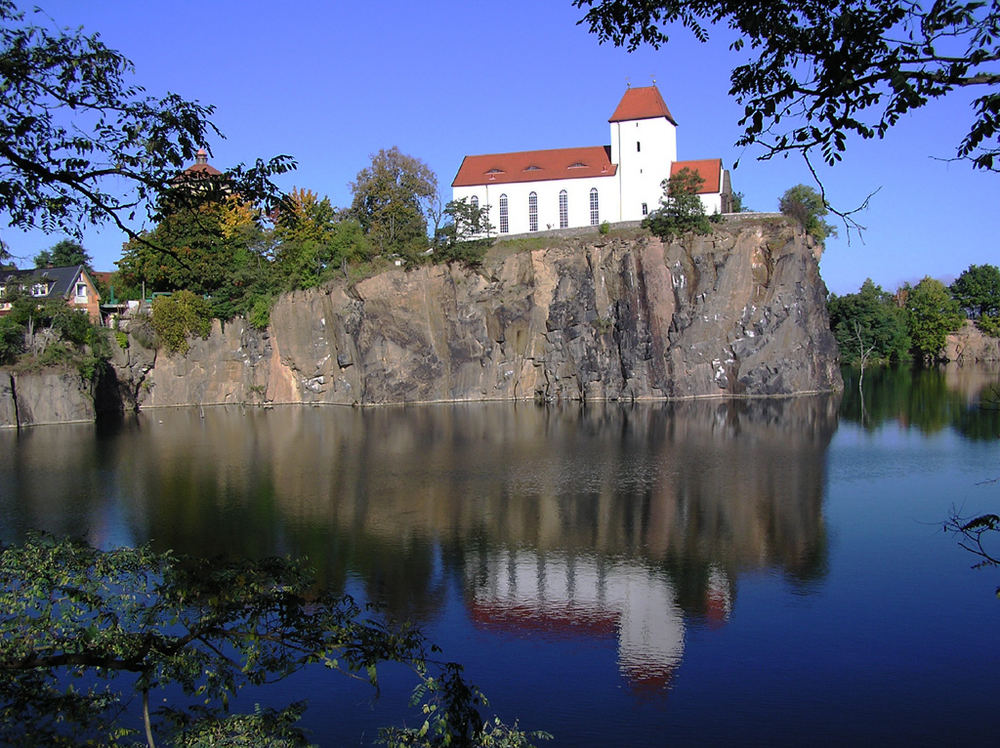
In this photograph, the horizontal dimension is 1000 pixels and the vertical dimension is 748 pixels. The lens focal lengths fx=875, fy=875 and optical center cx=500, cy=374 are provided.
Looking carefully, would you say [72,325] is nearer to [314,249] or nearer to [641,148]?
[314,249]

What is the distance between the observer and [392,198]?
71.2m

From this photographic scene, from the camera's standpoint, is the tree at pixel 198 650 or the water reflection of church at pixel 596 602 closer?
the tree at pixel 198 650

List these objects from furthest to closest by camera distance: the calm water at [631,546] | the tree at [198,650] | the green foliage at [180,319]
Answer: the green foliage at [180,319]
the calm water at [631,546]
the tree at [198,650]

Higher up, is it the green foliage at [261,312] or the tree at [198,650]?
the green foliage at [261,312]

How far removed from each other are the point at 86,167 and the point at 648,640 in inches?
550

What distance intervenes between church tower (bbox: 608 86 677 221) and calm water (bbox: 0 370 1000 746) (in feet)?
75.5

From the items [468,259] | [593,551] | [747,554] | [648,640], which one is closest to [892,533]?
[747,554]

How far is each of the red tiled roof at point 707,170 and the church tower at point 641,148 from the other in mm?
792

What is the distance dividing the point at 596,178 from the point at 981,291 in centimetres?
5610

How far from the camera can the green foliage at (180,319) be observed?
68.7 m

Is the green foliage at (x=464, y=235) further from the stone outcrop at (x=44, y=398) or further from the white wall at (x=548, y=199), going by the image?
the stone outcrop at (x=44, y=398)

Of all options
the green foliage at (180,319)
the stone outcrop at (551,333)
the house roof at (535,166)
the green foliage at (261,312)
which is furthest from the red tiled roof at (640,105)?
the green foliage at (180,319)

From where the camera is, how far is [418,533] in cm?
2672

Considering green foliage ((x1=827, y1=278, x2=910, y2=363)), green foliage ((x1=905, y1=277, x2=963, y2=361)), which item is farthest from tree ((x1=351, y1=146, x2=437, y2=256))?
green foliage ((x1=905, y1=277, x2=963, y2=361))
